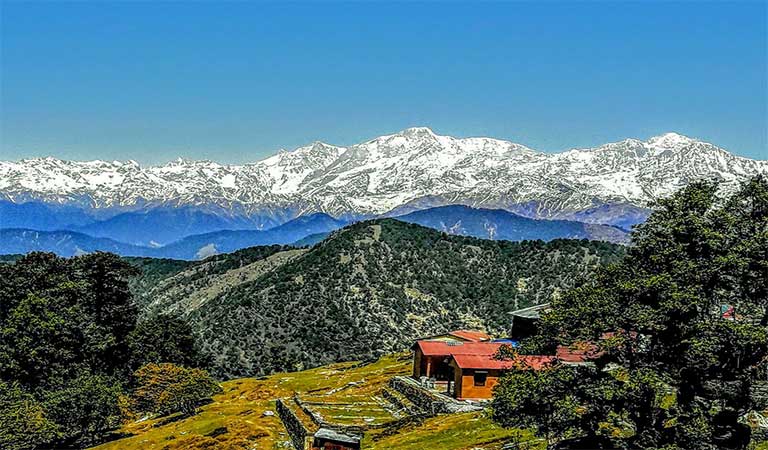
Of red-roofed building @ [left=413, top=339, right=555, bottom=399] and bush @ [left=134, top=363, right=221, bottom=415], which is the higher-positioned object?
red-roofed building @ [left=413, top=339, right=555, bottom=399]

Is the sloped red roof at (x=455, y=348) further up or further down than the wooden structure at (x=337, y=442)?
further up

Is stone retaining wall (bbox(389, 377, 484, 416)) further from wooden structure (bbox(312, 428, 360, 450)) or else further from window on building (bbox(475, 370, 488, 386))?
wooden structure (bbox(312, 428, 360, 450))

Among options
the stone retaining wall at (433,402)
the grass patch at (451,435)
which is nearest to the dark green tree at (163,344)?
the stone retaining wall at (433,402)

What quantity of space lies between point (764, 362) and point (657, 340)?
5428 millimetres

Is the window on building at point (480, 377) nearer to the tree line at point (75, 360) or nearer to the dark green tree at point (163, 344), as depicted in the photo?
the tree line at point (75, 360)

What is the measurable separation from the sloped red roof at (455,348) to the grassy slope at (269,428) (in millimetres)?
7601

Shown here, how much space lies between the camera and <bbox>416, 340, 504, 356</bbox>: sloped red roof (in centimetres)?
7000

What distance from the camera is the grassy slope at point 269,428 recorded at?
48.8 m

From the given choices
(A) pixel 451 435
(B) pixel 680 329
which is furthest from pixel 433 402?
(B) pixel 680 329

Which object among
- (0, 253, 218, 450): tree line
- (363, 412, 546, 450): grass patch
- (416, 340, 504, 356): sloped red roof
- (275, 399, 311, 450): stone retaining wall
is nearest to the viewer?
(363, 412, 546, 450): grass patch

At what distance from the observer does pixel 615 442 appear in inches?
1357

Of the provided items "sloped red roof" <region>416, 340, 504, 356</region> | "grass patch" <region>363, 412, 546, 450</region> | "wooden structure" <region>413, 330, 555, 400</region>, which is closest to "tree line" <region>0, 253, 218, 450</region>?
"sloped red roof" <region>416, 340, 504, 356</region>

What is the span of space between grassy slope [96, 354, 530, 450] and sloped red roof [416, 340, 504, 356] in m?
7.60

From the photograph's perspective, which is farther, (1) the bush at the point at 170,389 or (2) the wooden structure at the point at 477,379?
(1) the bush at the point at 170,389
